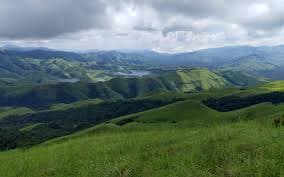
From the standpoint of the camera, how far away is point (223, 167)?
11656mm

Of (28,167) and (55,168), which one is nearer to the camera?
(55,168)

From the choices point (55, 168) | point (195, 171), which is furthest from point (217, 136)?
point (55, 168)

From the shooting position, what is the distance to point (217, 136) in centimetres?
1614

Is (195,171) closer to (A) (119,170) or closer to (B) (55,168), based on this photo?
(A) (119,170)

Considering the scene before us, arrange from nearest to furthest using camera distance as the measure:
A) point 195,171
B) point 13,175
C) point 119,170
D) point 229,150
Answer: point 195,171
point 119,170
point 229,150
point 13,175

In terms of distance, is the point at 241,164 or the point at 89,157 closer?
the point at 241,164

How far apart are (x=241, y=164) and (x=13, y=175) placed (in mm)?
8192

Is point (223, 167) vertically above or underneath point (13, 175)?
above

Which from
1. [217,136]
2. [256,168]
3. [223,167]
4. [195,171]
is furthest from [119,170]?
[217,136]

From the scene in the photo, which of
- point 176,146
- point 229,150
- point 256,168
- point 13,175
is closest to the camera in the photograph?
point 256,168

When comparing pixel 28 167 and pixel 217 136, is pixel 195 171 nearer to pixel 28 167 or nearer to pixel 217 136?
pixel 217 136

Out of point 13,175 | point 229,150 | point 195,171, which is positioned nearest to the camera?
point 195,171

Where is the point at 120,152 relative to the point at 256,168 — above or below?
below

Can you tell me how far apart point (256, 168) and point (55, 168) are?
730 centimetres
